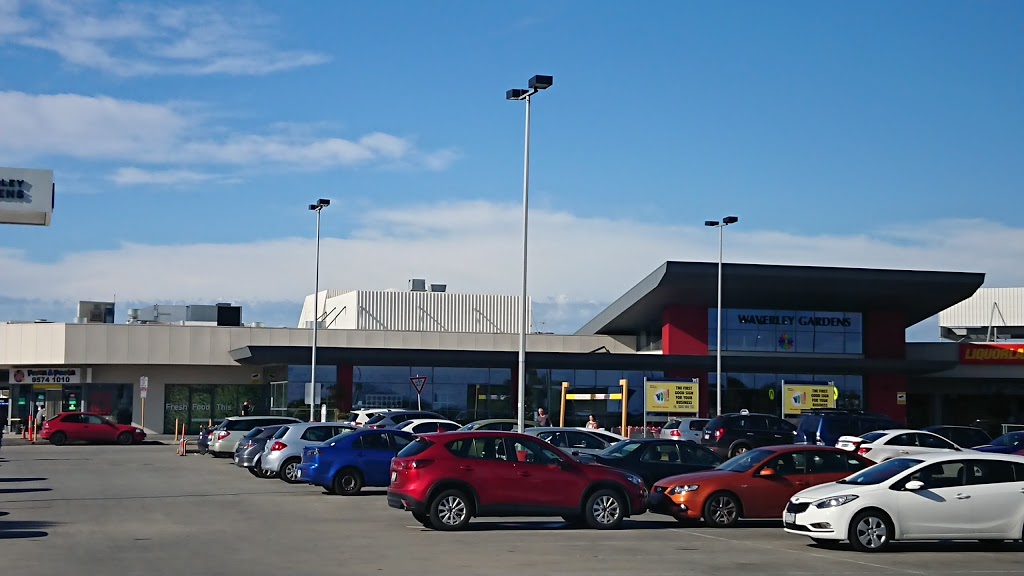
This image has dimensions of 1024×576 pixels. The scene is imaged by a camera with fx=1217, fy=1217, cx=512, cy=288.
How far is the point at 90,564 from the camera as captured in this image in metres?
14.6

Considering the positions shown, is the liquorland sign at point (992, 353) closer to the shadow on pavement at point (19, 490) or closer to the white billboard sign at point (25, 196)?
the shadow on pavement at point (19, 490)

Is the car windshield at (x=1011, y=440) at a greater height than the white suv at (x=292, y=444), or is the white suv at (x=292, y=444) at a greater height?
the car windshield at (x=1011, y=440)

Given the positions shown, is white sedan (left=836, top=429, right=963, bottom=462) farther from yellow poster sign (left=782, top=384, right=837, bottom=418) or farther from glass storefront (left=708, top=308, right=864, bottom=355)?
glass storefront (left=708, top=308, right=864, bottom=355)

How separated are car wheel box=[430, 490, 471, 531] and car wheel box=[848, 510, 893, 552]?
5.75 meters

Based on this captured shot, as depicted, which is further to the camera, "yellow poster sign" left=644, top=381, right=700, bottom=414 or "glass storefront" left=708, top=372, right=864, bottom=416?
"glass storefront" left=708, top=372, right=864, bottom=416

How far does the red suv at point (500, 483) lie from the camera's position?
61.1ft

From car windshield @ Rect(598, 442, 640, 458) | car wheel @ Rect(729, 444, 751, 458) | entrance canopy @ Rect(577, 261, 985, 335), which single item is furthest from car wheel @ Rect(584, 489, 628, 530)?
entrance canopy @ Rect(577, 261, 985, 335)

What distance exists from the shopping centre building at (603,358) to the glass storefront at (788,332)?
2.5 inches

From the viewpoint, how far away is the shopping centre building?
2122 inches

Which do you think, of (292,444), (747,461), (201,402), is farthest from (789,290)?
(747,461)

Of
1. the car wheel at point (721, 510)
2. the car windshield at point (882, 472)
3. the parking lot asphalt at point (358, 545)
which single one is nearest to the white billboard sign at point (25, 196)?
the parking lot asphalt at point (358, 545)

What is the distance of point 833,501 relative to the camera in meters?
17.0

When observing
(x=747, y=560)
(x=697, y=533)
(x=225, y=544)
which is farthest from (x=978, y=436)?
(x=225, y=544)

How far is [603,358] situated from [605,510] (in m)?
34.8
